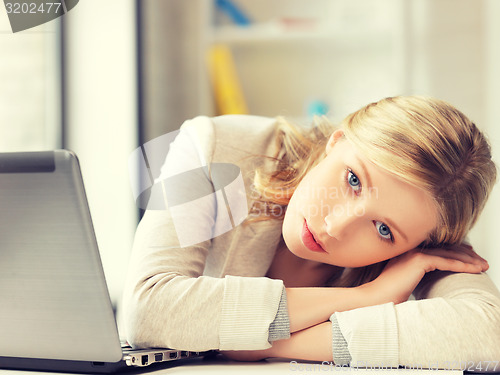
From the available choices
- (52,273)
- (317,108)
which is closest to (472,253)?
(52,273)

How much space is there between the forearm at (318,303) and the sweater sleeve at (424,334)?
0.09 feet

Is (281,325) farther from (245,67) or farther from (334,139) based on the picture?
Result: (245,67)

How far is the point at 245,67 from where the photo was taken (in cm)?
235

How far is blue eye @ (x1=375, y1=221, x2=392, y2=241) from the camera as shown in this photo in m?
0.81

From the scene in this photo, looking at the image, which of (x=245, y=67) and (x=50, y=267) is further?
(x=245, y=67)

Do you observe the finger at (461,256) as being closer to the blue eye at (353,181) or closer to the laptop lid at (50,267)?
the blue eye at (353,181)

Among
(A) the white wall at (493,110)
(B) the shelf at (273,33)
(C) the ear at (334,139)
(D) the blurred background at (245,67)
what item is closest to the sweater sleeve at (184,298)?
(C) the ear at (334,139)

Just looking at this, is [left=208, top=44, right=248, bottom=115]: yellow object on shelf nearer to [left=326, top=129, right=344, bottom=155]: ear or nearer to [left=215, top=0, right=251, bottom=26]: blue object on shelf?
[left=215, top=0, right=251, bottom=26]: blue object on shelf

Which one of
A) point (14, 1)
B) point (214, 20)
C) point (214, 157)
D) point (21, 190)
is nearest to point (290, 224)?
point (214, 157)

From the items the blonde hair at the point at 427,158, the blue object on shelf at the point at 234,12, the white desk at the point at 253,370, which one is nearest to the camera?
the white desk at the point at 253,370

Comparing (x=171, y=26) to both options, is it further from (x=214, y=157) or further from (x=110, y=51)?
(x=214, y=157)

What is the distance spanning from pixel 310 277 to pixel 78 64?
1013mm

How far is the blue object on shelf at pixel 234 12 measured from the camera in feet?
7.45

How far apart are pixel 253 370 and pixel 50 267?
0.84 ft
